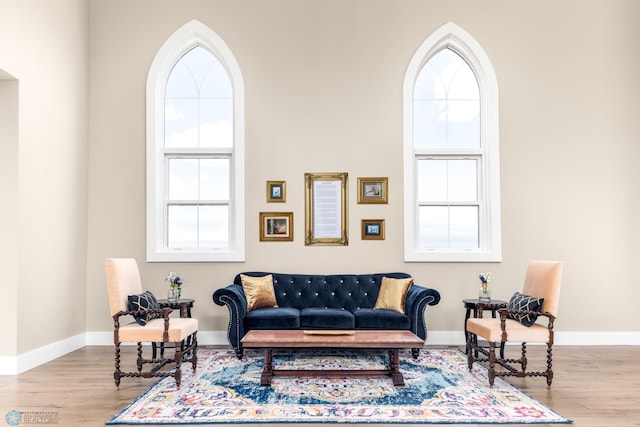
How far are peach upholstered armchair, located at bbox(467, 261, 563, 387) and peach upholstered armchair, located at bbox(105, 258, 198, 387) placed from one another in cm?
273

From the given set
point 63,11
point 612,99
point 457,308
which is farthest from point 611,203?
point 63,11

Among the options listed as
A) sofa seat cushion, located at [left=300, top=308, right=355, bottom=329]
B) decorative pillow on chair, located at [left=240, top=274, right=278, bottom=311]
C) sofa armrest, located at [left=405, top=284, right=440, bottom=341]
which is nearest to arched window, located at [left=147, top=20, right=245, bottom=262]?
decorative pillow on chair, located at [left=240, top=274, right=278, bottom=311]

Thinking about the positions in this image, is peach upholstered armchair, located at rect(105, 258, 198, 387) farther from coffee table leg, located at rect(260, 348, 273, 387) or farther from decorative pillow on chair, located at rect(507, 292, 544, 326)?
decorative pillow on chair, located at rect(507, 292, 544, 326)

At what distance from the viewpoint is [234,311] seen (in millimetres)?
5574

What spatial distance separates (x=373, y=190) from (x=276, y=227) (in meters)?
1.35

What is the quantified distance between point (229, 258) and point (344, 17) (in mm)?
3502

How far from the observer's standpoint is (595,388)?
4.38 metres

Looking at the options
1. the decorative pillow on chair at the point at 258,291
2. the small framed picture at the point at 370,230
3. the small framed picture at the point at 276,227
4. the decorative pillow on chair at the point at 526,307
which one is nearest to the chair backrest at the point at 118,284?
the decorative pillow on chair at the point at 258,291

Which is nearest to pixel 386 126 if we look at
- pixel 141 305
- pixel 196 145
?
pixel 196 145

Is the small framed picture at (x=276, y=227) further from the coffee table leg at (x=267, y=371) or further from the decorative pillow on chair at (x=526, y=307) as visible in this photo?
the decorative pillow on chair at (x=526, y=307)

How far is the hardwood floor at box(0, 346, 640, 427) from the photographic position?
370 centimetres

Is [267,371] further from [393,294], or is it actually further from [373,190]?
[373,190]

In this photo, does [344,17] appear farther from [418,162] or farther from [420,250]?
[420,250]

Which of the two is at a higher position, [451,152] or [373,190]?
[451,152]
